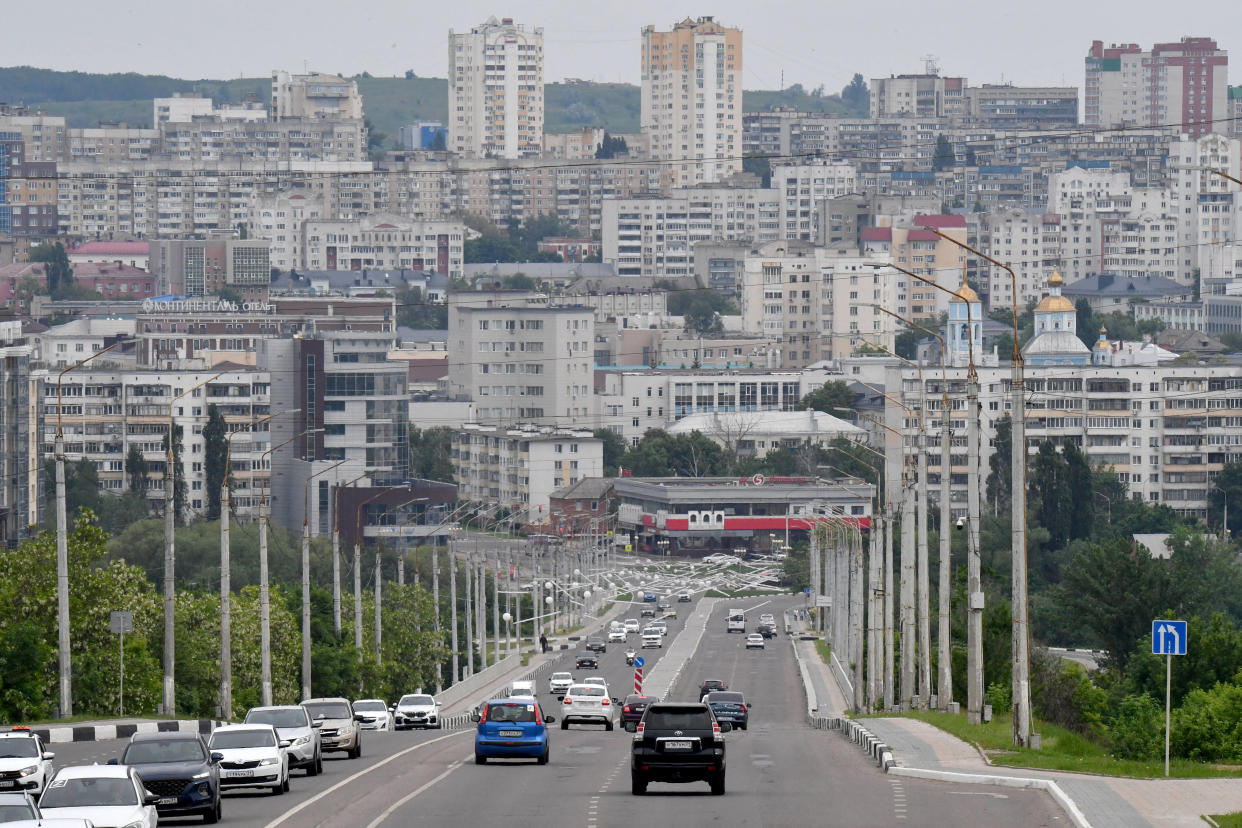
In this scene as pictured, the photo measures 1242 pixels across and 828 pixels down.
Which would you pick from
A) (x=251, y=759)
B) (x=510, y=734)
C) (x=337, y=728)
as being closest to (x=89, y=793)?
(x=251, y=759)

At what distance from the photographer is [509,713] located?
39969 millimetres

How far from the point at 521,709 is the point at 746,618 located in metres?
105

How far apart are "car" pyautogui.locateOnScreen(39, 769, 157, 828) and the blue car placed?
1267 cm

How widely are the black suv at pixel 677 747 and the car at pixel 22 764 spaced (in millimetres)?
8032

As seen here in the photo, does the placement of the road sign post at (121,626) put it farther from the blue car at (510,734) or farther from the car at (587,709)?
the blue car at (510,734)

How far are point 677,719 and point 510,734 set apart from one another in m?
7.13

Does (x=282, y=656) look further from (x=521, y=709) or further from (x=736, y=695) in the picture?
(x=521, y=709)

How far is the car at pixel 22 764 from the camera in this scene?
32438 mm

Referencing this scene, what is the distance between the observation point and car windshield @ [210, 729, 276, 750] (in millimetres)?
33812

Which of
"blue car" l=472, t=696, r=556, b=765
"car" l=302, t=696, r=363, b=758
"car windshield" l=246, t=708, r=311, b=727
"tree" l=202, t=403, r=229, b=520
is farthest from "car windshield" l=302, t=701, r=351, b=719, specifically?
"tree" l=202, t=403, r=229, b=520

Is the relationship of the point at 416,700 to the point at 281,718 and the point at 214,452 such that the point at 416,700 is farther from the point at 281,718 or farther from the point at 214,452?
the point at 214,452

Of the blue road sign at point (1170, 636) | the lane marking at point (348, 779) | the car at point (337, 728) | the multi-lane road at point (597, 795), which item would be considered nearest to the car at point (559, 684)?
the lane marking at point (348, 779)

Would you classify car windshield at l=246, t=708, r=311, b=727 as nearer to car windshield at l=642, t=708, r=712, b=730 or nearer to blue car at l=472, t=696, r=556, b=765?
blue car at l=472, t=696, r=556, b=765

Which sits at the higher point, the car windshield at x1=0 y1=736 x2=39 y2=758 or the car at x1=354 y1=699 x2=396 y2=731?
the car windshield at x1=0 y1=736 x2=39 y2=758
